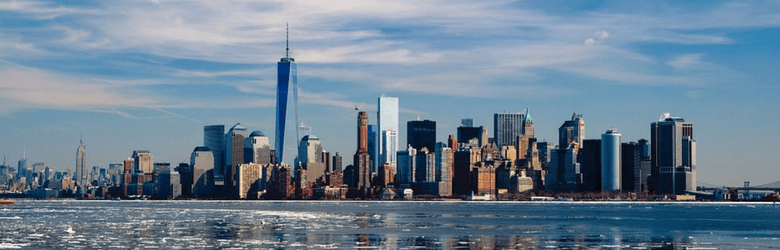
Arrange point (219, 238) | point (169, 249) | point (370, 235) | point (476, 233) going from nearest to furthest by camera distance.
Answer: point (169, 249), point (219, 238), point (370, 235), point (476, 233)

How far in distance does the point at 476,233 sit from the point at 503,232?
428cm

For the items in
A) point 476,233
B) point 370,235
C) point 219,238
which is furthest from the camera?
point 476,233

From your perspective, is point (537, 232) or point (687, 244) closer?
point (687, 244)

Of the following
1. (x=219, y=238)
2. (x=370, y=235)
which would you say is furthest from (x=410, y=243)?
(x=219, y=238)

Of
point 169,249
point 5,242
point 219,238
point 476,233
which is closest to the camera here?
point 169,249

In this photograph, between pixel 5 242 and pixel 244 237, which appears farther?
pixel 244 237

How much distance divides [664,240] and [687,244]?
6765 mm

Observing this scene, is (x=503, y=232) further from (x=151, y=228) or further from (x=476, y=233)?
(x=151, y=228)

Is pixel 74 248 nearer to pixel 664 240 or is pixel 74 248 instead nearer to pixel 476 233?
pixel 476 233

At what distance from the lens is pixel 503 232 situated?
104812 mm

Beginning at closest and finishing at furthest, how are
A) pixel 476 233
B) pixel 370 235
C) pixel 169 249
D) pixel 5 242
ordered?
pixel 169 249 < pixel 5 242 < pixel 370 235 < pixel 476 233

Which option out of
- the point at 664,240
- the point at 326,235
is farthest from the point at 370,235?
the point at 664,240

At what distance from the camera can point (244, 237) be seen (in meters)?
91.2

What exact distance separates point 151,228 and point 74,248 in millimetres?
32490
